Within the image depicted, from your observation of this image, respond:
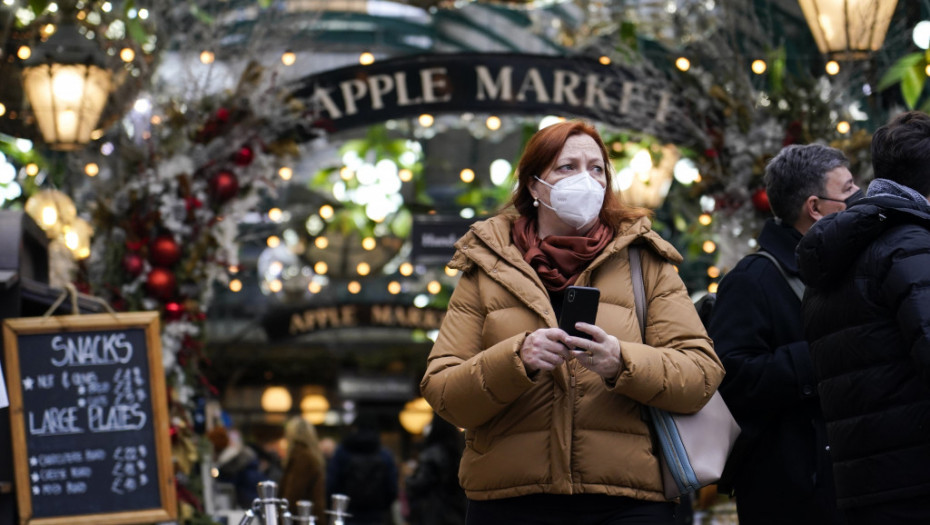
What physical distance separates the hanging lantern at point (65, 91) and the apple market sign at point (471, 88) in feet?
4.32

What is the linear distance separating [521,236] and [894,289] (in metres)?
1.10

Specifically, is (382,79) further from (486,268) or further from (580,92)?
(486,268)

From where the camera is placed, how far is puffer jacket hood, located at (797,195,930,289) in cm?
399

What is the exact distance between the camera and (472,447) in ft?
13.6

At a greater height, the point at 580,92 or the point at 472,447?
the point at 580,92

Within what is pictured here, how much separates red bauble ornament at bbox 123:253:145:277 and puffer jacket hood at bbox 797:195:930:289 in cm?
545

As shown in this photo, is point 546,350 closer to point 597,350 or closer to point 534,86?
point 597,350

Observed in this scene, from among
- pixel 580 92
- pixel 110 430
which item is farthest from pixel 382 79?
pixel 110 430

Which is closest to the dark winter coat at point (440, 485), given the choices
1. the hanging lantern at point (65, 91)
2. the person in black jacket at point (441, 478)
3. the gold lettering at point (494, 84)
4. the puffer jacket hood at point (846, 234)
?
the person in black jacket at point (441, 478)

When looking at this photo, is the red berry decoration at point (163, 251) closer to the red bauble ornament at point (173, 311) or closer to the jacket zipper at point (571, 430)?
the red bauble ornament at point (173, 311)

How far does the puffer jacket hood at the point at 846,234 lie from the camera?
399cm

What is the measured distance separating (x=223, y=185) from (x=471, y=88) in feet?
5.77

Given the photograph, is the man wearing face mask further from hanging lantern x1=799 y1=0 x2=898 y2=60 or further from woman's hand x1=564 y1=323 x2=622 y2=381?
hanging lantern x1=799 y1=0 x2=898 y2=60

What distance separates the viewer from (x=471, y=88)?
9.48 meters
